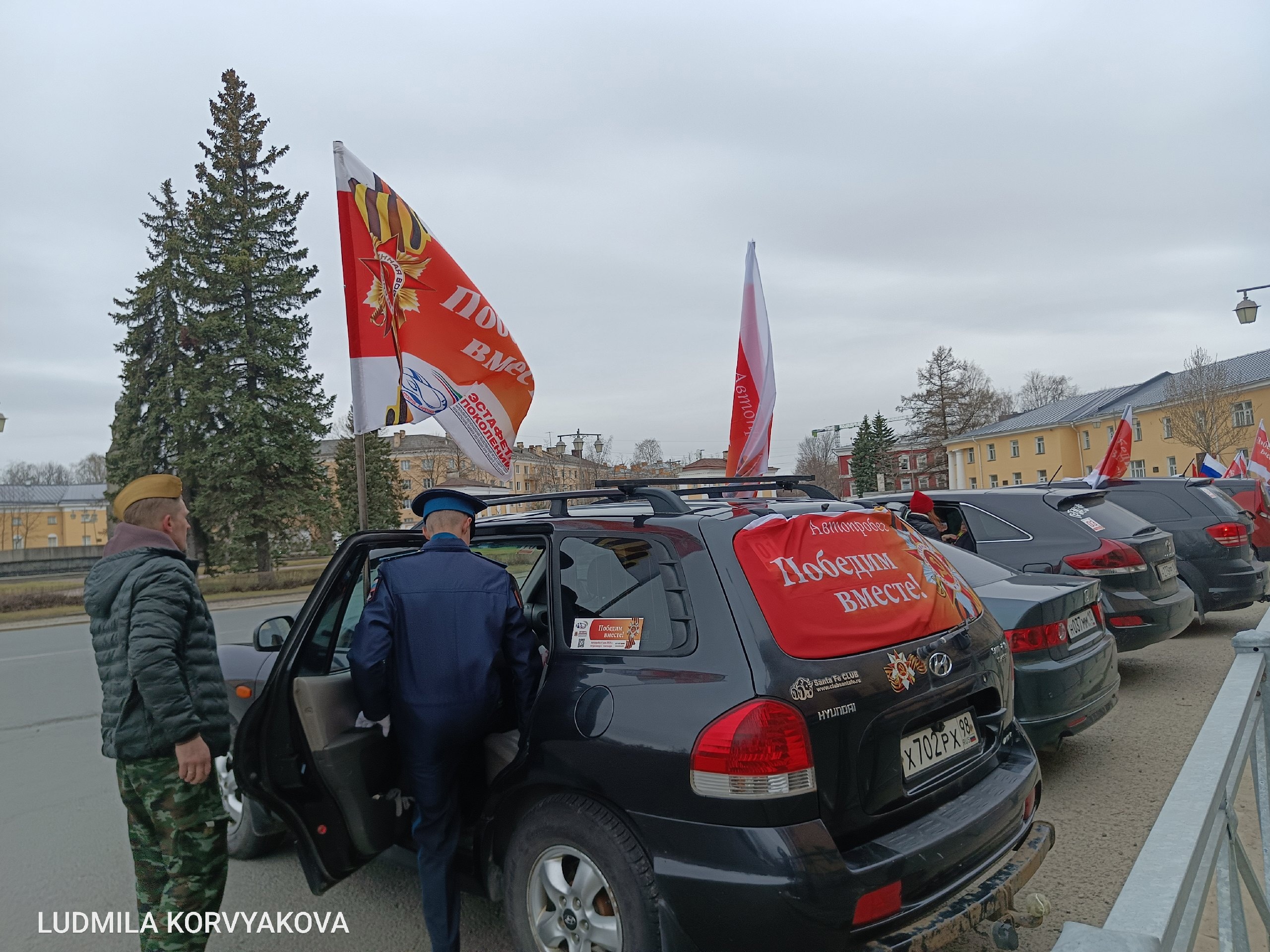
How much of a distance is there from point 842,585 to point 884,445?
92.1 metres

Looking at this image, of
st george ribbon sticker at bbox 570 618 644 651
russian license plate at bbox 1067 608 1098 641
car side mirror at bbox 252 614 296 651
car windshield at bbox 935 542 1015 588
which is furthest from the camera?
car windshield at bbox 935 542 1015 588

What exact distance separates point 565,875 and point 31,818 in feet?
14.2

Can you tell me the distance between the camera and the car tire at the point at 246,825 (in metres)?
4.12

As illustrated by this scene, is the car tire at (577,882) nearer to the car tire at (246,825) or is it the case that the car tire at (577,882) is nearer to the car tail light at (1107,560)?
the car tire at (246,825)

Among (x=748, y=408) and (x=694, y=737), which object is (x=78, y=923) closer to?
(x=694, y=737)

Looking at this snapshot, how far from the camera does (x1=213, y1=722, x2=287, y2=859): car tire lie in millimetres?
4117

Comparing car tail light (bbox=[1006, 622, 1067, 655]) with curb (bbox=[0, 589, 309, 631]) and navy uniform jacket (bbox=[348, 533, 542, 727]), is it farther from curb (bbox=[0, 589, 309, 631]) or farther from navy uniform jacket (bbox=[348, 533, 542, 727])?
curb (bbox=[0, 589, 309, 631])

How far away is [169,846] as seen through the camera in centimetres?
293

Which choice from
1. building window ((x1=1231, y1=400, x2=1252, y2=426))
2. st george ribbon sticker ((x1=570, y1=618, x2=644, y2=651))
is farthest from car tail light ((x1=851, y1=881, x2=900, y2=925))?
building window ((x1=1231, y1=400, x2=1252, y2=426))

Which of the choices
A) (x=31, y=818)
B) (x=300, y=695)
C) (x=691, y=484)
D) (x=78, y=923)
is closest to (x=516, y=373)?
(x=691, y=484)

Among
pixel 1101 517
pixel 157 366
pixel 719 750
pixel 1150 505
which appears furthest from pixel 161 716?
pixel 157 366

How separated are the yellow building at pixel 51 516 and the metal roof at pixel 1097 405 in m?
89.4

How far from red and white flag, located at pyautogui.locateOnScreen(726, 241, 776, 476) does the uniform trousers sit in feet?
16.5

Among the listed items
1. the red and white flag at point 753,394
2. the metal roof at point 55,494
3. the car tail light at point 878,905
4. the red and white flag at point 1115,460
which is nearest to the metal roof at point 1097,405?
the red and white flag at point 1115,460
